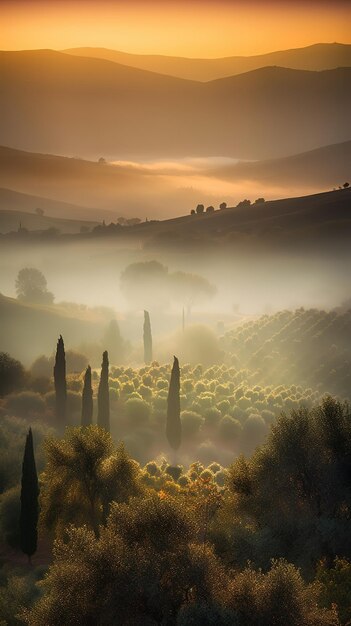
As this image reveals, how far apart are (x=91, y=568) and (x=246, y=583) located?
496cm

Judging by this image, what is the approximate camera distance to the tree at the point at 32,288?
495 feet

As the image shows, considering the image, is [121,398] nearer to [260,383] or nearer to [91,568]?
[260,383]

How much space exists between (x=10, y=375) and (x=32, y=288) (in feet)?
243

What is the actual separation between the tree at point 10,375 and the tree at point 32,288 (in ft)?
220

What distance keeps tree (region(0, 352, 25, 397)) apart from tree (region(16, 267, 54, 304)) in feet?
220

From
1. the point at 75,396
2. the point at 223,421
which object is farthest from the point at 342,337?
the point at 75,396

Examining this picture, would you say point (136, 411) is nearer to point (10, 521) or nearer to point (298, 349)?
point (10, 521)

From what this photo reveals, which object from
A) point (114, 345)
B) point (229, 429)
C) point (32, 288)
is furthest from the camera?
point (32, 288)

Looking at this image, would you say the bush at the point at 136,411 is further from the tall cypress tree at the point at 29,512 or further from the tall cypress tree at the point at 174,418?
the tall cypress tree at the point at 29,512

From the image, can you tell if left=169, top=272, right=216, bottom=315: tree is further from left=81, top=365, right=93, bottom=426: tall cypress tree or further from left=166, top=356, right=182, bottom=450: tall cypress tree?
left=81, top=365, right=93, bottom=426: tall cypress tree

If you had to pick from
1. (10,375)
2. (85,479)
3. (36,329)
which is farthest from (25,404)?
(36,329)

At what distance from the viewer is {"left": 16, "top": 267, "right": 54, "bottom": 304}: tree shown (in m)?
151

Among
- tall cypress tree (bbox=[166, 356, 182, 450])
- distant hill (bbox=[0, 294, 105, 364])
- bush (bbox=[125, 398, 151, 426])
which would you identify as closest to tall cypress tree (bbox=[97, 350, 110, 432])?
tall cypress tree (bbox=[166, 356, 182, 450])

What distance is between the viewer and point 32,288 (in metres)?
154
